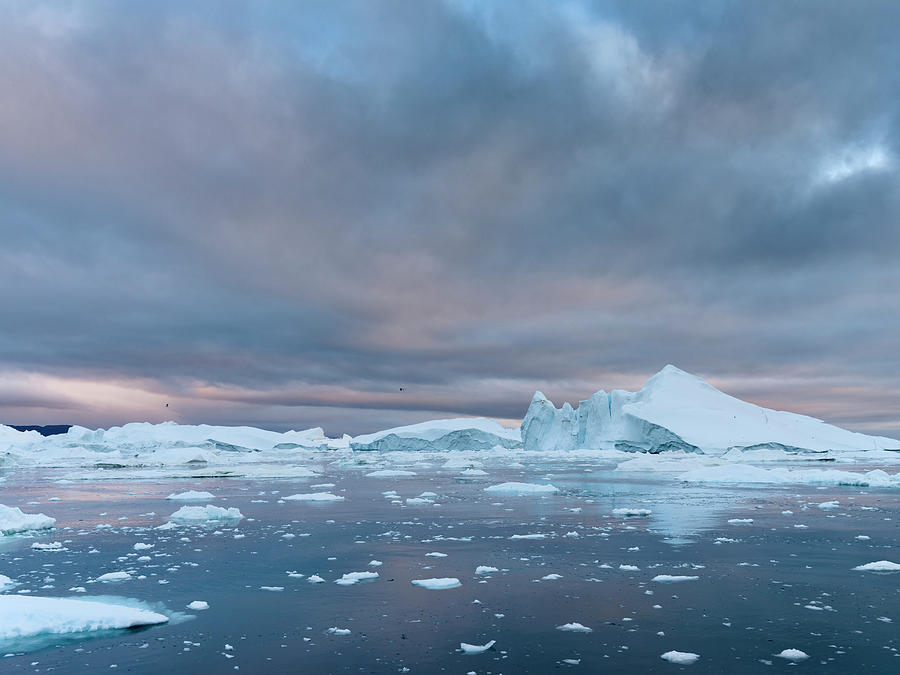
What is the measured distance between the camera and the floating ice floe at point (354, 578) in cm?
861

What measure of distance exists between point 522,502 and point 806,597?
11470 mm

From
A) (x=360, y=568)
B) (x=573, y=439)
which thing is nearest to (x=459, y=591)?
(x=360, y=568)

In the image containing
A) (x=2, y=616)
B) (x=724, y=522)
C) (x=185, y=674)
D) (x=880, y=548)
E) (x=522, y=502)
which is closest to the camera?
(x=185, y=674)

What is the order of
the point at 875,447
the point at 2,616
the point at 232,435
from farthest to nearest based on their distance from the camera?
the point at 232,435
the point at 875,447
the point at 2,616

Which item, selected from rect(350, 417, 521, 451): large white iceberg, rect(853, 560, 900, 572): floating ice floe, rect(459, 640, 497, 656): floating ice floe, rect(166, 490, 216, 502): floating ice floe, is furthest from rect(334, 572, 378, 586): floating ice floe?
rect(350, 417, 521, 451): large white iceberg

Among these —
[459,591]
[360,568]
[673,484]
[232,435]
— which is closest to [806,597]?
[459,591]

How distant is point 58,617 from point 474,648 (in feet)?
13.7

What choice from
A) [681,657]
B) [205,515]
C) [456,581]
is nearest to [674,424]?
[205,515]

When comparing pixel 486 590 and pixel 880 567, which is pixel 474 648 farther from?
pixel 880 567

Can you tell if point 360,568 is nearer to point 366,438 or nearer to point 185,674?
point 185,674

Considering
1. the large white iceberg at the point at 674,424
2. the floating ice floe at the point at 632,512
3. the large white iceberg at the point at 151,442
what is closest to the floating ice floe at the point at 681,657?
the floating ice floe at the point at 632,512

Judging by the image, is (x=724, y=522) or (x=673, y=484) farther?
(x=673, y=484)

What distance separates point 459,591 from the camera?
26.6 feet

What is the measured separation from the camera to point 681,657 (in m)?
5.61
